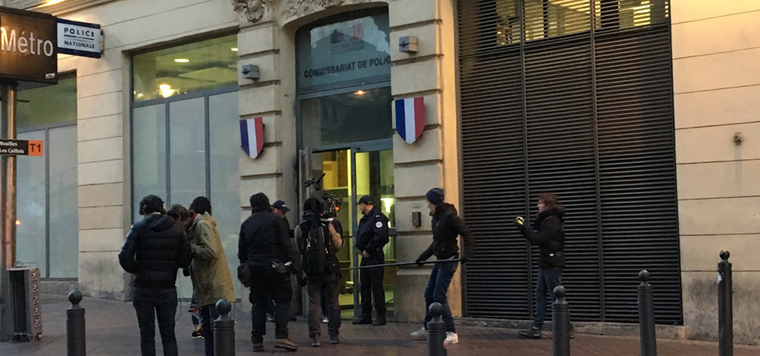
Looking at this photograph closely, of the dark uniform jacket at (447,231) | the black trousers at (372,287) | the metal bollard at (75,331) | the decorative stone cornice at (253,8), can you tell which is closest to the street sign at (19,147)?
the decorative stone cornice at (253,8)

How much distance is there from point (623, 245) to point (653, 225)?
0.46m

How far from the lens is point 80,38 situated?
17.6 metres

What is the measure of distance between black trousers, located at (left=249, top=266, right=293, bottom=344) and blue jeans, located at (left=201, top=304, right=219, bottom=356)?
928 mm

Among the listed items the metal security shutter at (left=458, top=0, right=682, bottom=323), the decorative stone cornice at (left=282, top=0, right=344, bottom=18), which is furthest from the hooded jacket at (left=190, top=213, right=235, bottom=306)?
the decorative stone cornice at (left=282, top=0, right=344, bottom=18)

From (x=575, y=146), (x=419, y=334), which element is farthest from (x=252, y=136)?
(x=575, y=146)

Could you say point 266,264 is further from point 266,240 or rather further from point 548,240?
point 548,240

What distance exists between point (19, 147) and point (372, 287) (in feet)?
16.3

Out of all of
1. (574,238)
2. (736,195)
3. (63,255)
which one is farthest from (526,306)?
(63,255)

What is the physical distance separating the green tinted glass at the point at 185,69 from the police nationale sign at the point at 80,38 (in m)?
0.73

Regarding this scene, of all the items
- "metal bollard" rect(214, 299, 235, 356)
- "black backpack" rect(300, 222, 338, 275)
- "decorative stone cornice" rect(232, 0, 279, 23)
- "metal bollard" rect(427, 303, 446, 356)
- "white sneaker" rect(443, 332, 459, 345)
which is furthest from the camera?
"decorative stone cornice" rect(232, 0, 279, 23)

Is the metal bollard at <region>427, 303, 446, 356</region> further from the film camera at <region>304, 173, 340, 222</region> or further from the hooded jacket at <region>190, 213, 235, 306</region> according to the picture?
the film camera at <region>304, 173, 340, 222</region>

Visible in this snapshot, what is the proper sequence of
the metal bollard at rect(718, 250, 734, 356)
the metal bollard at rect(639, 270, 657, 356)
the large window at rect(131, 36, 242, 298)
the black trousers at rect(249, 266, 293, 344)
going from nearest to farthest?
the metal bollard at rect(639, 270, 657, 356), the metal bollard at rect(718, 250, 734, 356), the black trousers at rect(249, 266, 293, 344), the large window at rect(131, 36, 242, 298)

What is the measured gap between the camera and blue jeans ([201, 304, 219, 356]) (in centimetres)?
977

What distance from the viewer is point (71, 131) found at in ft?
62.4
